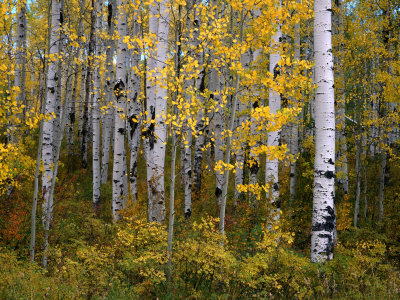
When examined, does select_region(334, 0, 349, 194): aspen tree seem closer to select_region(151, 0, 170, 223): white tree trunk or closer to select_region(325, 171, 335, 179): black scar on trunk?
select_region(325, 171, 335, 179): black scar on trunk

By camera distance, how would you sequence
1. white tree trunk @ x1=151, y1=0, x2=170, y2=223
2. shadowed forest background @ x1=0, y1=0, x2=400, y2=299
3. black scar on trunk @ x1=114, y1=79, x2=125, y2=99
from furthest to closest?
1. black scar on trunk @ x1=114, y1=79, x2=125, y2=99
2. white tree trunk @ x1=151, y1=0, x2=170, y2=223
3. shadowed forest background @ x1=0, y1=0, x2=400, y2=299

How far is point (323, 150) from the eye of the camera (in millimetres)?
4801

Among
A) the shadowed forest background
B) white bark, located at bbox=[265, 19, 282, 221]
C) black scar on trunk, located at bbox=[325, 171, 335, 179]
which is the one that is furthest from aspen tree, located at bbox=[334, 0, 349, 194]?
black scar on trunk, located at bbox=[325, 171, 335, 179]

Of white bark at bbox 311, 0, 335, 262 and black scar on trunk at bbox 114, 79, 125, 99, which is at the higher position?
black scar on trunk at bbox 114, 79, 125, 99

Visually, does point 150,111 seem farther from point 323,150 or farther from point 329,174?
point 329,174

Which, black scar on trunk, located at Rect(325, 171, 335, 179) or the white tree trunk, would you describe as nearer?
black scar on trunk, located at Rect(325, 171, 335, 179)

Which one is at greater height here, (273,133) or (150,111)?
(150,111)

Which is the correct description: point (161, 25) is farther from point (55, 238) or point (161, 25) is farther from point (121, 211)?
point (55, 238)

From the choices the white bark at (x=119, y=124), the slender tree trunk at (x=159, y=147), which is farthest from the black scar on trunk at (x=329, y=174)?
the white bark at (x=119, y=124)

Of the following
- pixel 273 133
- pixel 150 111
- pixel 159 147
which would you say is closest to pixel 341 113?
pixel 273 133

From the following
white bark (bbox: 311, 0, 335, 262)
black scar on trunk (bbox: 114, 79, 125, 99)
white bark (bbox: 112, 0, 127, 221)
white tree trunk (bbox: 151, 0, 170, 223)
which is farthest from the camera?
white bark (bbox: 112, 0, 127, 221)

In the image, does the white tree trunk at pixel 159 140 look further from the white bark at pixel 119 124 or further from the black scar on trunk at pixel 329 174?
the black scar on trunk at pixel 329 174

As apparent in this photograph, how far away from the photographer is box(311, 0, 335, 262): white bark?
464 cm

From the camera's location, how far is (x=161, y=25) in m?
6.30
